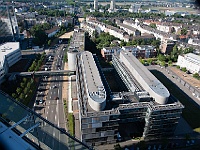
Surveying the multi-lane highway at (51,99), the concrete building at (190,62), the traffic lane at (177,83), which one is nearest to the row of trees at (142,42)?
the concrete building at (190,62)

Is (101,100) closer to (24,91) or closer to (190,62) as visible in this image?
(24,91)

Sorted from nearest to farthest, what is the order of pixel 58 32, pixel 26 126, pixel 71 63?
pixel 26 126
pixel 71 63
pixel 58 32

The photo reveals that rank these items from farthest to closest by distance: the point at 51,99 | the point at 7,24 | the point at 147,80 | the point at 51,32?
the point at 51,32 → the point at 7,24 → the point at 51,99 → the point at 147,80

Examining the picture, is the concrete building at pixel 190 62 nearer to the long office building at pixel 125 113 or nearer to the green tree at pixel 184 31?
the long office building at pixel 125 113

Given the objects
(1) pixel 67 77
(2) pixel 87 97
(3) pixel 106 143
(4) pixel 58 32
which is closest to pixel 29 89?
(1) pixel 67 77

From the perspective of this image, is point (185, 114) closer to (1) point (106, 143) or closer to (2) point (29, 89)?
(1) point (106, 143)

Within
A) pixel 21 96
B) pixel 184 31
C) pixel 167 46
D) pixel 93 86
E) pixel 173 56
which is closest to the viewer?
pixel 93 86

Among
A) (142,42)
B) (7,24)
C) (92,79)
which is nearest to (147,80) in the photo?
(92,79)
